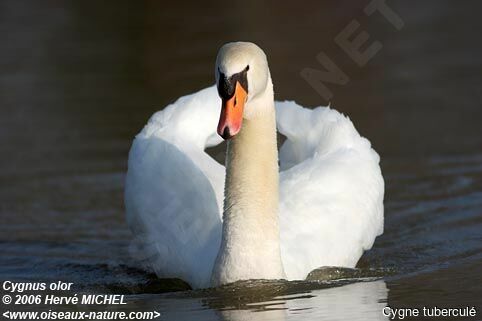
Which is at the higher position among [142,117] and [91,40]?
[91,40]

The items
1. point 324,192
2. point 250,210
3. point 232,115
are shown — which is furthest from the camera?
point 324,192

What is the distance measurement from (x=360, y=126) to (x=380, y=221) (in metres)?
3.50

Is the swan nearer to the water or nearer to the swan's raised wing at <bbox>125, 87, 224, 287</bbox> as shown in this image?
the swan's raised wing at <bbox>125, 87, 224, 287</bbox>

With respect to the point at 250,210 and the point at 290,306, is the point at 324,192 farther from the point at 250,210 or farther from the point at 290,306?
the point at 290,306

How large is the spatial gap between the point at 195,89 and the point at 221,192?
5.70m

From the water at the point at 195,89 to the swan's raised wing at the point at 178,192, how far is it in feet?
0.67

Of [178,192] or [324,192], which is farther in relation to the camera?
[324,192]

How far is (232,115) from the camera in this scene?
7203 millimetres

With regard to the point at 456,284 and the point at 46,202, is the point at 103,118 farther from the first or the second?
the point at 456,284

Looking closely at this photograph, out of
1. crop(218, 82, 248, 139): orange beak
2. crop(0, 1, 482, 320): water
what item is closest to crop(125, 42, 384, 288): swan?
crop(218, 82, 248, 139): orange beak

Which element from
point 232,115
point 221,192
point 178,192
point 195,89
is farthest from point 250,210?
point 195,89

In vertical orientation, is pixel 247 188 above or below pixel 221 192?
below

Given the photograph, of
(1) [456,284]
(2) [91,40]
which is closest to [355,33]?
(2) [91,40]

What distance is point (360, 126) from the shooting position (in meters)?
12.8
